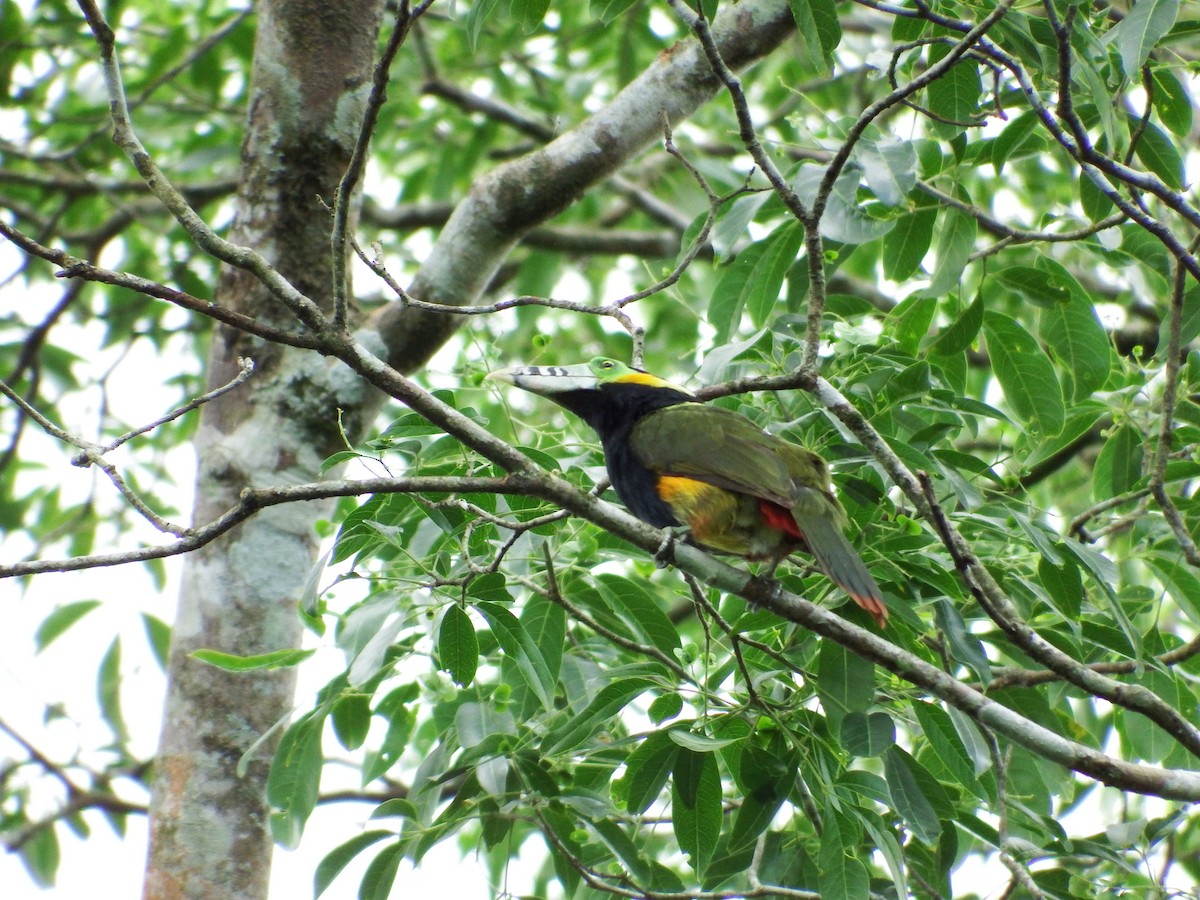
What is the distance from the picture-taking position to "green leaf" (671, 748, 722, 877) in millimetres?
2688

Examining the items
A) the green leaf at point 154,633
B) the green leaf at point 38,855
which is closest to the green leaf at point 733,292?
the green leaf at point 154,633

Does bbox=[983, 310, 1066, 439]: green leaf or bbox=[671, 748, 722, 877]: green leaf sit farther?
bbox=[983, 310, 1066, 439]: green leaf

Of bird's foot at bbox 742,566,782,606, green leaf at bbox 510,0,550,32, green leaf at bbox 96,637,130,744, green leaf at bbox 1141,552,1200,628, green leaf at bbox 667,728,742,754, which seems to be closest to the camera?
green leaf at bbox 667,728,742,754

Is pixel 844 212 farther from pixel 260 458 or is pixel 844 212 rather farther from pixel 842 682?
pixel 260 458

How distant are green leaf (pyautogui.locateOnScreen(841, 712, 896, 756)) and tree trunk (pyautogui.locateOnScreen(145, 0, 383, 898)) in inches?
62.3

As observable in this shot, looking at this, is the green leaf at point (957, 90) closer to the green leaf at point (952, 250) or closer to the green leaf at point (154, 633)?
the green leaf at point (952, 250)

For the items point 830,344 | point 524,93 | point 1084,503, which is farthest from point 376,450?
point 524,93

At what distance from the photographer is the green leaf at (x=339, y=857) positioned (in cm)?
278

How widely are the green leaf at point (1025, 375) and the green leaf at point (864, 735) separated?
3.30 feet

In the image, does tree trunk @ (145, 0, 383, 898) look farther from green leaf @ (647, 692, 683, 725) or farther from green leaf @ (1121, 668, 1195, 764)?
green leaf @ (1121, 668, 1195, 764)

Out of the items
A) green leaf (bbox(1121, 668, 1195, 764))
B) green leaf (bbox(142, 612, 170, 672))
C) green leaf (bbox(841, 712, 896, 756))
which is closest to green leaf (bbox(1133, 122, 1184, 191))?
green leaf (bbox(1121, 668, 1195, 764))

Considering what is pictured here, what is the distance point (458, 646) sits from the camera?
8.85ft

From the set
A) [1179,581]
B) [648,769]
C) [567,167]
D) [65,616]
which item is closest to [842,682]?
[648,769]

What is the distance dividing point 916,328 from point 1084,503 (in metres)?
3.96
